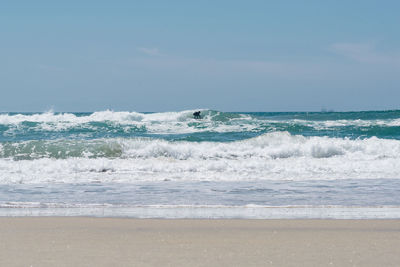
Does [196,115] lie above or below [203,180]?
above

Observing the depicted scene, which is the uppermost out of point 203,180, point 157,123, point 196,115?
point 196,115

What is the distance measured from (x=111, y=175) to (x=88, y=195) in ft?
7.70

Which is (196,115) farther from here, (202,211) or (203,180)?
(202,211)

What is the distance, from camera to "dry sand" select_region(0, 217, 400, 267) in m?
3.42

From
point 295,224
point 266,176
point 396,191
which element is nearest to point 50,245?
point 295,224

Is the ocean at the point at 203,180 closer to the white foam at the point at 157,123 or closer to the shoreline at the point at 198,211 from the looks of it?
the shoreline at the point at 198,211

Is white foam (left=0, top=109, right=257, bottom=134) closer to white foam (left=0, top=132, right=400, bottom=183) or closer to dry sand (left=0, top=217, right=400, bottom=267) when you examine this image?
white foam (left=0, top=132, right=400, bottom=183)

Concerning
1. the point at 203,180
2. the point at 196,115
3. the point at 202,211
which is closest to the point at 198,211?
the point at 202,211

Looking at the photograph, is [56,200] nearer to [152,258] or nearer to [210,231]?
[210,231]

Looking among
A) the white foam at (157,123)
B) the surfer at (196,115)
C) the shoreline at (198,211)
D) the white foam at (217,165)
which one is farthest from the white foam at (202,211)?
the surfer at (196,115)

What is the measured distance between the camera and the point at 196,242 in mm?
4004

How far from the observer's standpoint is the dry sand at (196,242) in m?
3.42

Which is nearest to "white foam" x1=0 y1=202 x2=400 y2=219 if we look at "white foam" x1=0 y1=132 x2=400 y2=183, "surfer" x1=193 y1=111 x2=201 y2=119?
"white foam" x1=0 y1=132 x2=400 y2=183

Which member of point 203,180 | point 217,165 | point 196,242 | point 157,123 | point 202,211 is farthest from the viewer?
point 157,123
